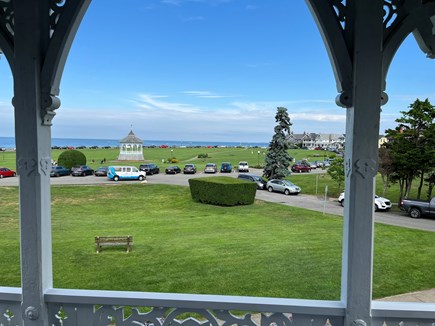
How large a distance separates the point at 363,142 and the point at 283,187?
22.5 m

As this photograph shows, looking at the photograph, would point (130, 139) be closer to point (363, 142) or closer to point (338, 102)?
point (338, 102)

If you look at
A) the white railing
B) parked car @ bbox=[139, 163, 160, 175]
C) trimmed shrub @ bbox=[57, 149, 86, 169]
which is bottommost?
parked car @ bbox=[139, 163, 160, 175]

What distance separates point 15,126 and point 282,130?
85.2ft

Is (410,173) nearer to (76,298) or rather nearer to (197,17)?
(197,17)

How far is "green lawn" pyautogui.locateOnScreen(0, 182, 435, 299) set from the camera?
733 cm

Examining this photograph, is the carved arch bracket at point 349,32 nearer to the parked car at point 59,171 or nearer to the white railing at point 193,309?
the white railing at point 193,309

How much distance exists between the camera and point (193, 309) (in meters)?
2.15

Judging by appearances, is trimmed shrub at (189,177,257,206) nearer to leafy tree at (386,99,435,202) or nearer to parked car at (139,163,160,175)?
leafy tree at (386,99,435,202)

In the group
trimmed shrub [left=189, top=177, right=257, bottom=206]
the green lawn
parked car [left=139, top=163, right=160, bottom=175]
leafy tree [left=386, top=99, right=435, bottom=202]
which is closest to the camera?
the green lawn

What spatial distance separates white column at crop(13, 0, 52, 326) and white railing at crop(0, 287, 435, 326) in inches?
3.9

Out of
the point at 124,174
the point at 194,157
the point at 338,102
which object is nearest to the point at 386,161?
the point at 338,102

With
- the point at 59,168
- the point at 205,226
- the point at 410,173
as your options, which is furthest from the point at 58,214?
the point at 410,173

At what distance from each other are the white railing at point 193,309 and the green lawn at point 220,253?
490 centimetres

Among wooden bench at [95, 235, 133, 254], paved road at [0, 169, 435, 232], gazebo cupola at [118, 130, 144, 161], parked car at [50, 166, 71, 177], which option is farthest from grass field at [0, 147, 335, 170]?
wooden bench at [95, 235, 133, 254]
